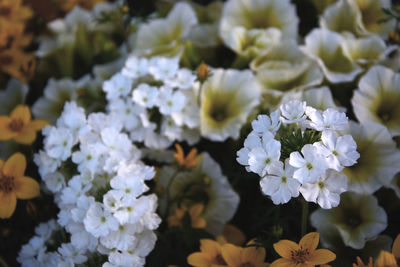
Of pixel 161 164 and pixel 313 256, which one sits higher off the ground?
pixel 313 256

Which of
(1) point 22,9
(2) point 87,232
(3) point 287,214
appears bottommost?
(3) point 287,214

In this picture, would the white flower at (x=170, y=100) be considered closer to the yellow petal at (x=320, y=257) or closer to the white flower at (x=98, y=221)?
the white flower at (x=98, y=221)

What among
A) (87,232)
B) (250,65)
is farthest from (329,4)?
(87,232)

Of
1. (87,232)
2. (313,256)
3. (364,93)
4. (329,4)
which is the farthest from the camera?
(329,4)

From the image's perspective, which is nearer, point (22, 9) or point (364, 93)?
point (364, 93)

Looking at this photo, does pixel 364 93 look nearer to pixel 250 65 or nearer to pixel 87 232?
pixel 250 65

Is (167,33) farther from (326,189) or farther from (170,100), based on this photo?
(326,189)

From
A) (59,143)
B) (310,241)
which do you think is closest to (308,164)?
Answer: (310,241)
